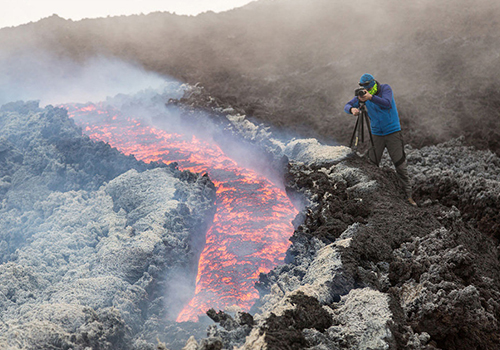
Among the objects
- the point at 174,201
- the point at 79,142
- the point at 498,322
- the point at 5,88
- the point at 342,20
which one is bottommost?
the point at 498,322

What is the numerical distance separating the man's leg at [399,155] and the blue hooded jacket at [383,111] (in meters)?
0.09

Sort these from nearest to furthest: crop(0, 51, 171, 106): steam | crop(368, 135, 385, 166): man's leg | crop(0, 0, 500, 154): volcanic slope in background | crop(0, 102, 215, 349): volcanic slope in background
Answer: crop(0, 102, 215, 349): volcanic slope in background → crop(368, 135, 385, 166): man's leg → crop(0, 0, 500, 154): volcanic slope in background → crop(0, 51, 171, 106): steam

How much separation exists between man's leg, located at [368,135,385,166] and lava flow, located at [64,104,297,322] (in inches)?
49.6

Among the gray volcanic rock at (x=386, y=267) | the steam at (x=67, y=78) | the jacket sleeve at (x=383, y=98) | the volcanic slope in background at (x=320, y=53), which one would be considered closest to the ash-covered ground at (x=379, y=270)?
the gray volcanic rock at (x=386, y=267)

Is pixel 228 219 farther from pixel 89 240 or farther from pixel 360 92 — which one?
pixel 360 92

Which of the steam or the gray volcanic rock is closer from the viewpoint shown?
the gray volcanic rock

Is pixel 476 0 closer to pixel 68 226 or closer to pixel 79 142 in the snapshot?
pixel 79 142

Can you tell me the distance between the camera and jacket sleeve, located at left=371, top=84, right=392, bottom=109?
471 cm

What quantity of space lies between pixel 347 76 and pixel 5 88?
34.3ft

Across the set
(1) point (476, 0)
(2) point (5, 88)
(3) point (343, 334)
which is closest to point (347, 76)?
(1) point (476, 0)

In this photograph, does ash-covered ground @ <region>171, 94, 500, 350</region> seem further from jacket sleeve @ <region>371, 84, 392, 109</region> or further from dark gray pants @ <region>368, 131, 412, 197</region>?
jacket sleeve @ <region>371, 84, 392, 109</region>

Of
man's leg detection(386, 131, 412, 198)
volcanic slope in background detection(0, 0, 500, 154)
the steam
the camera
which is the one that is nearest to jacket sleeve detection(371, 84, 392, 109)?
the camera

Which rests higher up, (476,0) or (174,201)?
(476,0)

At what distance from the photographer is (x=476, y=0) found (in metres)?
11.4
